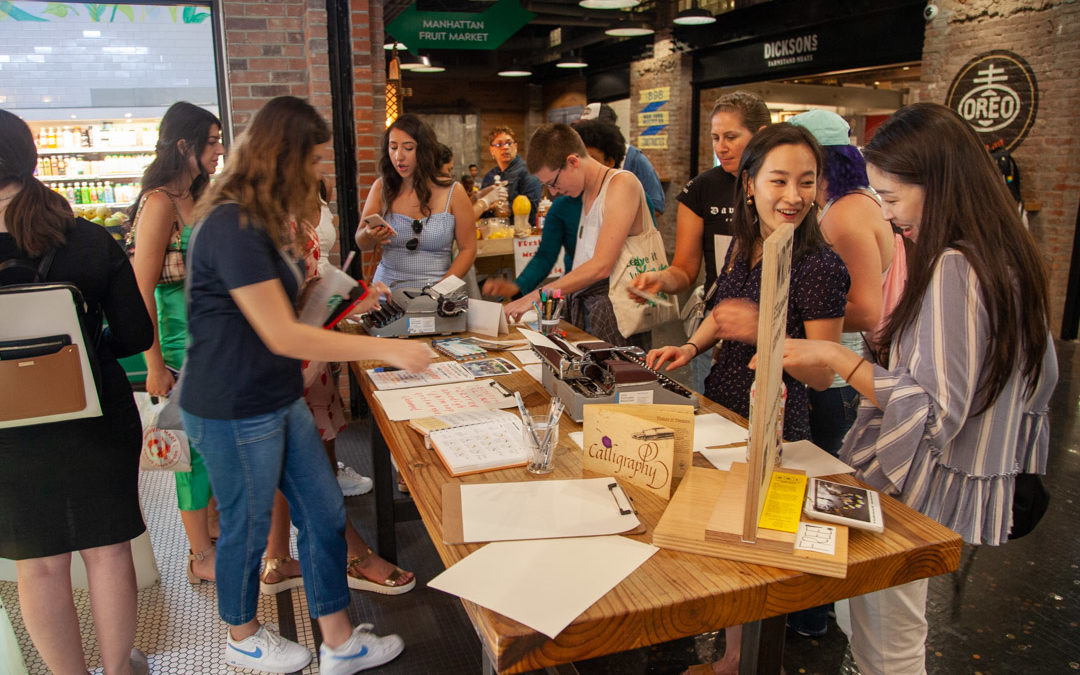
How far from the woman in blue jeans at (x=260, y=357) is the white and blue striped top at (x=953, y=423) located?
103 centimetres

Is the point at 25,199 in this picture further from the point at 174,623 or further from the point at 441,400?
the point at 174,623

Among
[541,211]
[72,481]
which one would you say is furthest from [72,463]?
[541,211]

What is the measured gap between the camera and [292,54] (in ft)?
13.4

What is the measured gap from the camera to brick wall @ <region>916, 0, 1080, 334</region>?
6.00m

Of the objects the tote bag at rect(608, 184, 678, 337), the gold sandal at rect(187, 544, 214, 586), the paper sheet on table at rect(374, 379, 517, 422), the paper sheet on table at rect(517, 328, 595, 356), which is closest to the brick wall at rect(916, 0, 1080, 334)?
the tote bag at rect(608, 184, 678, 337)

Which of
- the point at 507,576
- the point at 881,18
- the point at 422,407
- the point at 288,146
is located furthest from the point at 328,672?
the point at 881,18

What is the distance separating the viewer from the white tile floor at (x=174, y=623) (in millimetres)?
2279

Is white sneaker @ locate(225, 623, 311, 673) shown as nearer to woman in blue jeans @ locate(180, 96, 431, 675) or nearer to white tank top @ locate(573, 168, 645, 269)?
woman in blue jeans @ locate(180, 96, 431, 675)

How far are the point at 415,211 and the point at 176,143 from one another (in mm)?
996

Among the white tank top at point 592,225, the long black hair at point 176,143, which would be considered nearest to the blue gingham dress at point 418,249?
the white tank top at point 592,225

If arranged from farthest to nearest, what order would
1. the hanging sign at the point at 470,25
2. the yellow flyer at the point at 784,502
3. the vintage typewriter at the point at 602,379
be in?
1. the hanging sign at the point at 470,25
2. the vintage typewriter at the point at 602,379
3. the yellow flyer at the point at 784,502

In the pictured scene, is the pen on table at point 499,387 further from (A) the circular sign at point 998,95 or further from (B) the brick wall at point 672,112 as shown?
(B) the brick wall at point 672,112

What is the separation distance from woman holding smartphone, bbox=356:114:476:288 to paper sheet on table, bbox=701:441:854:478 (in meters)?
1.78

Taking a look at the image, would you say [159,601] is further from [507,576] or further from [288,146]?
[507,576]
